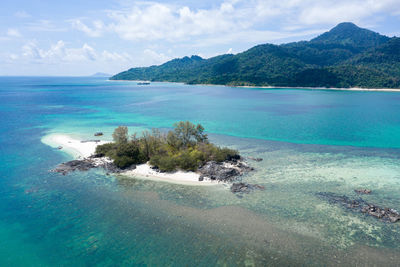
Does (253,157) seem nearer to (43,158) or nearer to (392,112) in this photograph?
(43,158)

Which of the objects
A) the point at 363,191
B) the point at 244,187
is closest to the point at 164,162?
the point at 244,187

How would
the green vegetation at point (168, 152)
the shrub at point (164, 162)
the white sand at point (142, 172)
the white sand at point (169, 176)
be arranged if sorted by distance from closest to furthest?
the white sand at point (169, 176) < the white sand at point (142, 172) < the shrub at point (164, 162) < the green vegetation at point (168, 152)

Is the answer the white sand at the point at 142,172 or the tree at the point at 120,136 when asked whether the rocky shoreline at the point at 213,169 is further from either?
the tree at the point at 120,136

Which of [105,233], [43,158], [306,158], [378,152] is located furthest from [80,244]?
[378,152]

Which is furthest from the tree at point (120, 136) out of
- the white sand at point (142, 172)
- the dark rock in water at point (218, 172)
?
the dark rock in water at point (218, 172)

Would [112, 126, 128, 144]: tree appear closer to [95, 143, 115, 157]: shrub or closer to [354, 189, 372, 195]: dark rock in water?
[95, 143, 115, 157]: shrub

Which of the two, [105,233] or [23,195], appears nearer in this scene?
[105,233]
